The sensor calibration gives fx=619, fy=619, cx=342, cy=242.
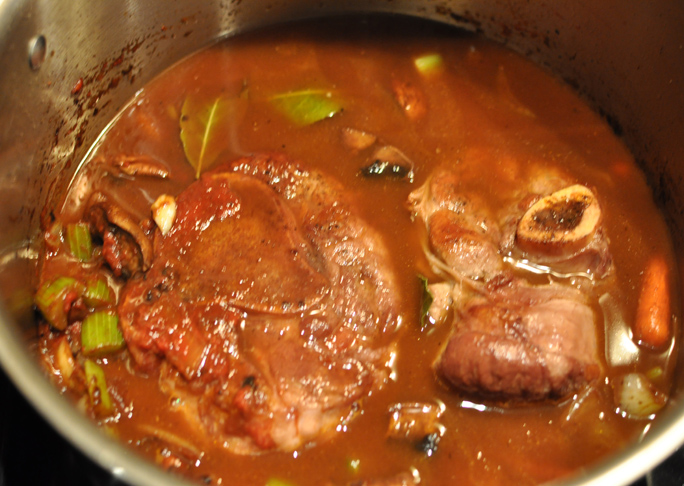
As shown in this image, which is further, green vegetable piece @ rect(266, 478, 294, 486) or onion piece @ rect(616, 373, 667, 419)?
onion piece @ rect(616, 373, 667, 419)

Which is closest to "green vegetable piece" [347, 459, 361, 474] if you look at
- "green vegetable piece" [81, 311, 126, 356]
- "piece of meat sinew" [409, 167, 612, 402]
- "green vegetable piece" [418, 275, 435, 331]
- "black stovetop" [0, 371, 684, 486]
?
"piece of meat sinew" [409, 167, 612, 402]

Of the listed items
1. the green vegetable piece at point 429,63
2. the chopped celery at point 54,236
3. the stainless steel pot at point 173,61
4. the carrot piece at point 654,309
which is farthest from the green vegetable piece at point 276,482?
the green vegetable piece at point 429,63

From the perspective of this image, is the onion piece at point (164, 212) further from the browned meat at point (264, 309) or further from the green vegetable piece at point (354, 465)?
the green vegetable piece at point (354, 465)

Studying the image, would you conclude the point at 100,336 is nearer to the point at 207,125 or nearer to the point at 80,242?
the point at 80,242

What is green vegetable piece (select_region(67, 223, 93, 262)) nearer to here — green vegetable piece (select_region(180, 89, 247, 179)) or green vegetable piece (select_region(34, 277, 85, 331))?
green vegetable piece (select_region(34, 277, 85, 331))

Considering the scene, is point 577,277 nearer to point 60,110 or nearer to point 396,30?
point 396,30

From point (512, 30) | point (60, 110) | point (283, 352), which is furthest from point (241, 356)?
point (512, 30)

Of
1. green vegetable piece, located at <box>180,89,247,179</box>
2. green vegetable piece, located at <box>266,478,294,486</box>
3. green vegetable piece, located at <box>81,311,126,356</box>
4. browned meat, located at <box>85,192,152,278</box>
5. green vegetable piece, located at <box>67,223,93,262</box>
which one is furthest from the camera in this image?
green vegetable piece, located at <box>180,89,247,179</box>

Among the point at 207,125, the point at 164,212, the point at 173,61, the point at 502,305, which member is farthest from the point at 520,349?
the point at 173,61
